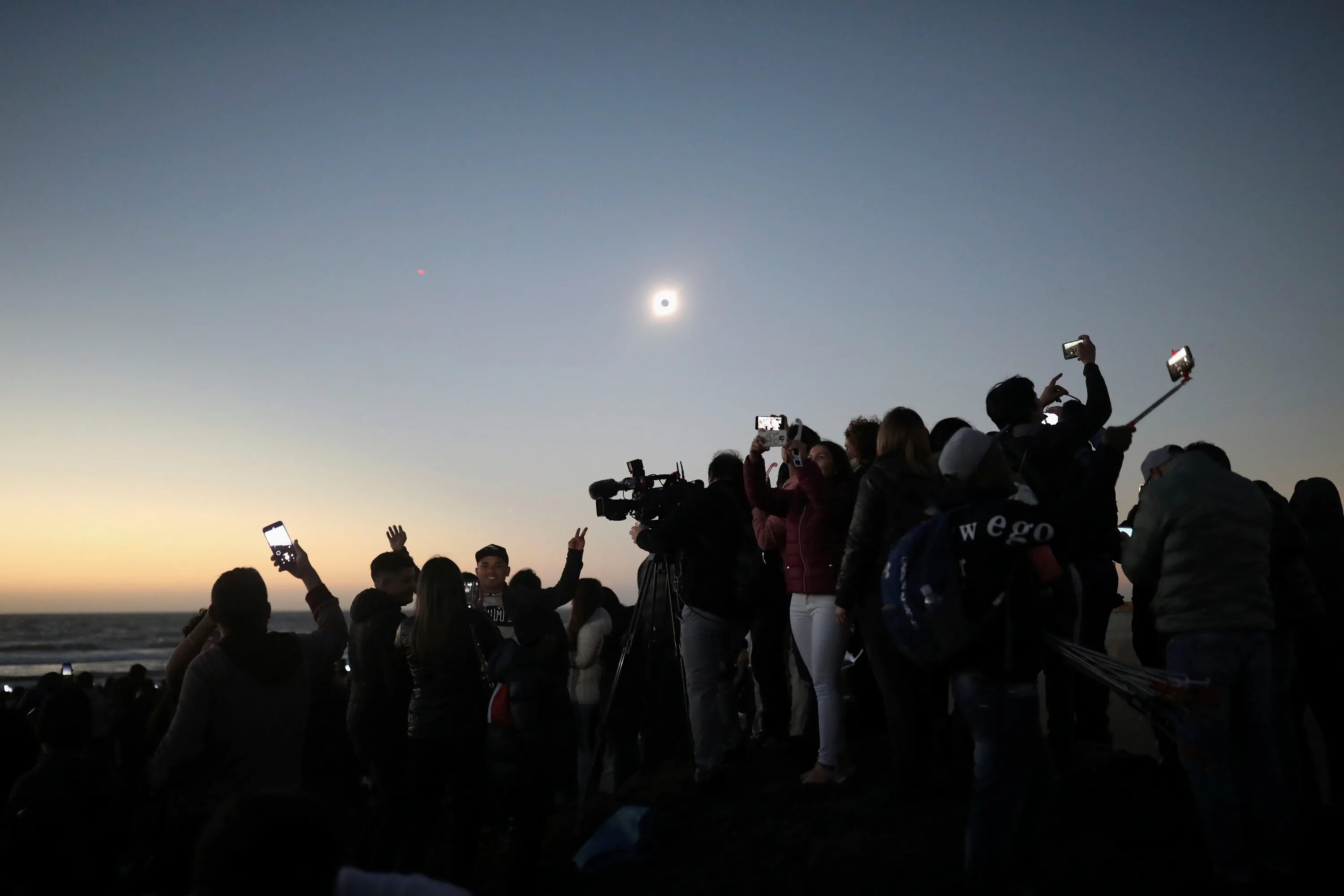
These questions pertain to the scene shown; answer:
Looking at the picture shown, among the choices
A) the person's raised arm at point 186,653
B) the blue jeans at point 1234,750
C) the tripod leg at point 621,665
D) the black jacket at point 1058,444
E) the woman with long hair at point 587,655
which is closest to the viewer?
the blue jeans at point 1234,750

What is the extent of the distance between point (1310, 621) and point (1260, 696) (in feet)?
3.04

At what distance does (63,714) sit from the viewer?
3570mm

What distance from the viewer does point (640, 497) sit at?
5352 millimetres

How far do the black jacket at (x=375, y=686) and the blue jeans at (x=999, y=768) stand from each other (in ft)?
9.35

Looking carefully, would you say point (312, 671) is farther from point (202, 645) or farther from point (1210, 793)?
point (1210, 793)

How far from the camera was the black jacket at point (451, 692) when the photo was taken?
428cm

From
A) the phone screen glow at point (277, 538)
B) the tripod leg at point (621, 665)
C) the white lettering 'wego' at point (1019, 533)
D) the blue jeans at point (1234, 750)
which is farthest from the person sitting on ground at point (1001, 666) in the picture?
the phone screen glow at point (277, 538)

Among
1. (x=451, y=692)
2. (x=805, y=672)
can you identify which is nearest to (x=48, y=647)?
(x=451, y=692)

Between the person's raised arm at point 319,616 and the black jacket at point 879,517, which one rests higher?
the black jacket at point 879,517

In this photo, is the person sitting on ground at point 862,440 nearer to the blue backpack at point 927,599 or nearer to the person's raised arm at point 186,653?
the blue backpack at point 927,599

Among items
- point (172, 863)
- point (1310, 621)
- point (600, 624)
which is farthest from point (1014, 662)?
point (600, 624)

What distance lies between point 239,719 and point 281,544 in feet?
4.65

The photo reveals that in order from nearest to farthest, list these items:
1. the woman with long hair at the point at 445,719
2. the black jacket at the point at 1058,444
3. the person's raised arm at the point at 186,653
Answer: the person's raised arm at the point at 186,653 → the woman with long hair at the point at 445,719 → the black jacket at the point at 1058,444

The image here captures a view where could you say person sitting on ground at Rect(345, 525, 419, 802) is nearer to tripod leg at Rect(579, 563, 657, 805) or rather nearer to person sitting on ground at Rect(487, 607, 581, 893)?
person sitting on ground at Rect(487, 607, 581, 893)
